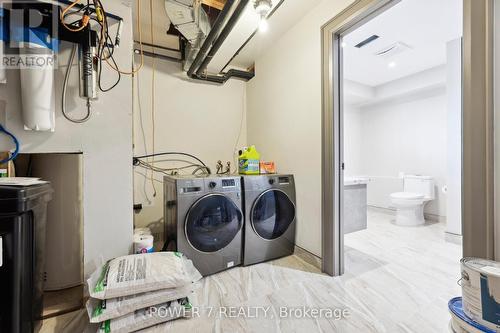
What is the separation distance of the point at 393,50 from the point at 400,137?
1.79m

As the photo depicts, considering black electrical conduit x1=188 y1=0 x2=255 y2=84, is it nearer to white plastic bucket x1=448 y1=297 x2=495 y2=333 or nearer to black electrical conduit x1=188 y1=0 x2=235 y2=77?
black electrical conduit x1=188 y1=0 x2=235 y2=77

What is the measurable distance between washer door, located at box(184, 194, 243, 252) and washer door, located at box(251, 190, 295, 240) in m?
0.18

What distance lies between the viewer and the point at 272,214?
6.53ft

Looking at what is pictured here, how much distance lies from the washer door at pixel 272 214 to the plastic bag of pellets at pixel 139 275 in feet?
2.42

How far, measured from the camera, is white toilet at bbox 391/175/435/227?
3.10 meters

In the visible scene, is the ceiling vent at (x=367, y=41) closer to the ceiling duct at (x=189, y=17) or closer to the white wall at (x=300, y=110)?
the white wall at (x=300, y=110)

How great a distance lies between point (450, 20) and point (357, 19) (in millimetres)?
1488

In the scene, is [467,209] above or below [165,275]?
above

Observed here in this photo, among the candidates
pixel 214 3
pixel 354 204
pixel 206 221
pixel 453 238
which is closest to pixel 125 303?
pixel 206 221

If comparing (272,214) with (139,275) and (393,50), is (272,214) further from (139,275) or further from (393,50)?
(393,50)

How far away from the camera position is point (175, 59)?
2520 millimetres

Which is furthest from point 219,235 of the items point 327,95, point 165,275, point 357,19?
point 357,19

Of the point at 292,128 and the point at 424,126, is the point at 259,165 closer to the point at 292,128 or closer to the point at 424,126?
the point at 292,128

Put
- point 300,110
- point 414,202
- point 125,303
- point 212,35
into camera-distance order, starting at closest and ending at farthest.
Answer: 1. point 125,303
2. point 212,35
3. point 300,110
4. point 414,202
